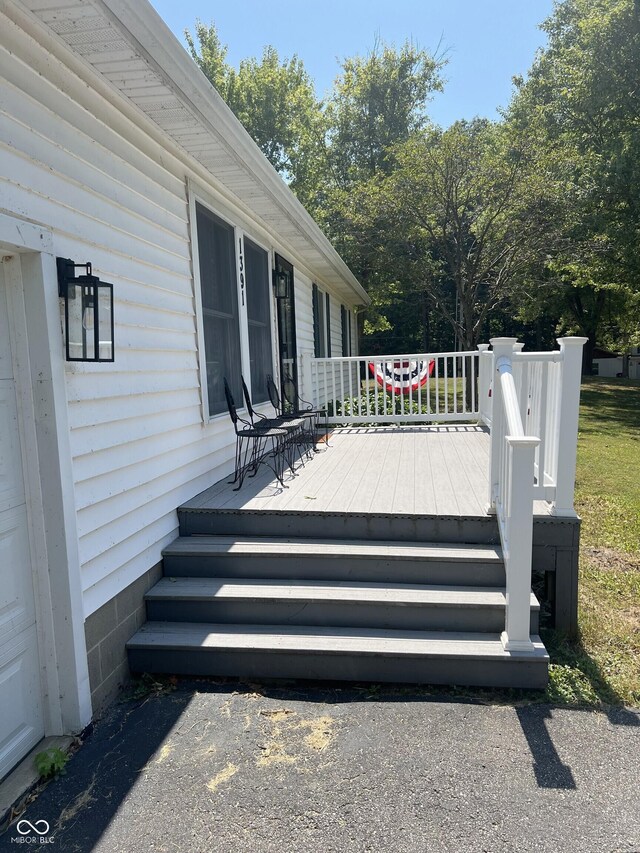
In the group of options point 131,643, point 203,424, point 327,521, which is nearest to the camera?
point 131,643

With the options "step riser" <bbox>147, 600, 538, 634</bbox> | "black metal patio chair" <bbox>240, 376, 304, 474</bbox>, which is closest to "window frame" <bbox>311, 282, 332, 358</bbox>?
"black metal patio chair" <bbox>240, 376, 304, 474</bbox>

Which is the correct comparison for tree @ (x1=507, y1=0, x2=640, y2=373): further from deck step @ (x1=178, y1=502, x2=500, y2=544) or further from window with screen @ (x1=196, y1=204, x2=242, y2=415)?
deck step @ (x1=178, y1=502, x2=500, y2=544)

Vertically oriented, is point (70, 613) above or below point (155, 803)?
above

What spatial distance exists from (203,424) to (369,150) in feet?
63.1

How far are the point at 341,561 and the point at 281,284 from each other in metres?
4.19

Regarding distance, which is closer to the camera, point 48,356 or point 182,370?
point 48,356

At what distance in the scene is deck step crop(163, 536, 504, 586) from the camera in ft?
10.1

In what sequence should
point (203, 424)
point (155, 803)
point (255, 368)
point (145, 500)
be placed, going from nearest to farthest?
point (155, 803), point (145, 500), point (203, 424), point (255, 368)

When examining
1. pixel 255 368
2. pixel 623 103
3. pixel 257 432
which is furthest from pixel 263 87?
pixel 257 432

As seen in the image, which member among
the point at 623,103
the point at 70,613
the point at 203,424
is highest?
Result: the point at 623,103

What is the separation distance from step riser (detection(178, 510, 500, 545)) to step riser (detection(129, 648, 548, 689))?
77 centimetres

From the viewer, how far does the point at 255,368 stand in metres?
5.58

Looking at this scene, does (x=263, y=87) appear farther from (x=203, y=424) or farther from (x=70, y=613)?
(x=70, y=613)

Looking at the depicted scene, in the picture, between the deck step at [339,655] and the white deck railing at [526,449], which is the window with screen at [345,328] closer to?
the white deck railing at [526,449]
